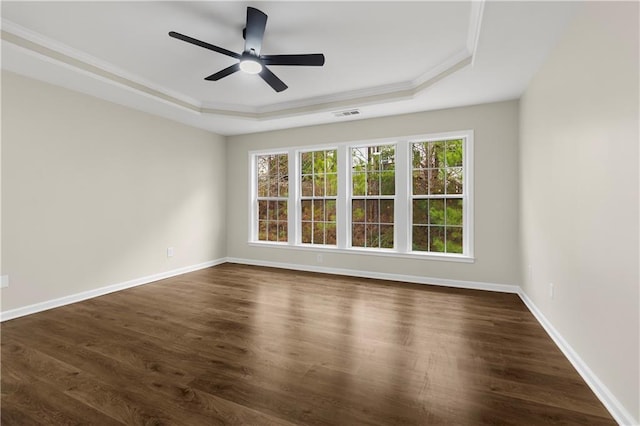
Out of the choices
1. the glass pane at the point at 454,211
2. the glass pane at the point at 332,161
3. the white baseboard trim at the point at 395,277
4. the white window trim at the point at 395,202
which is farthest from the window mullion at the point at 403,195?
the glass pane at the point at 332,161

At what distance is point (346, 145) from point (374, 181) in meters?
0.75

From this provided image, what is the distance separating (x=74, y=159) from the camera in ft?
11.8

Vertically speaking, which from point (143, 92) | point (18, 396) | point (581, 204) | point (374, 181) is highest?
point (143, 92)

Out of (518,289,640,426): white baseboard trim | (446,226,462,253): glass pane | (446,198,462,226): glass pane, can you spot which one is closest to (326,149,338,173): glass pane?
(446,198,462,226): glass pane

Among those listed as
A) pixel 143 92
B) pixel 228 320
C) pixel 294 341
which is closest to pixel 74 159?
pixel 143 92

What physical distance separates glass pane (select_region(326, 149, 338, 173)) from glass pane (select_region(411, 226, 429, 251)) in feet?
5.38

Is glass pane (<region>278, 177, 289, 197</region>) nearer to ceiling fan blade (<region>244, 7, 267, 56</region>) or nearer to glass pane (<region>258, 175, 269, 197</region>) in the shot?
glass pane (<region>258, 175, 269, 197</region>)

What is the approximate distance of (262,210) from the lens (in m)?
5.86

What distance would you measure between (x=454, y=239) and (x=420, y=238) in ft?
1.53

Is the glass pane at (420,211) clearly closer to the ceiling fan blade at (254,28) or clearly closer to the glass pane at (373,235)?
the glass pane at (373,235)

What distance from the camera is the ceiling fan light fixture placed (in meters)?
2.60

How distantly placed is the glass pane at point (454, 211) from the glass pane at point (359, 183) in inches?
51.1

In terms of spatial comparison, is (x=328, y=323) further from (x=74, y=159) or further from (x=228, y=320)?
(x=74, y=159)

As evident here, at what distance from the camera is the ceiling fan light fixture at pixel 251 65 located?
8.52 ft
